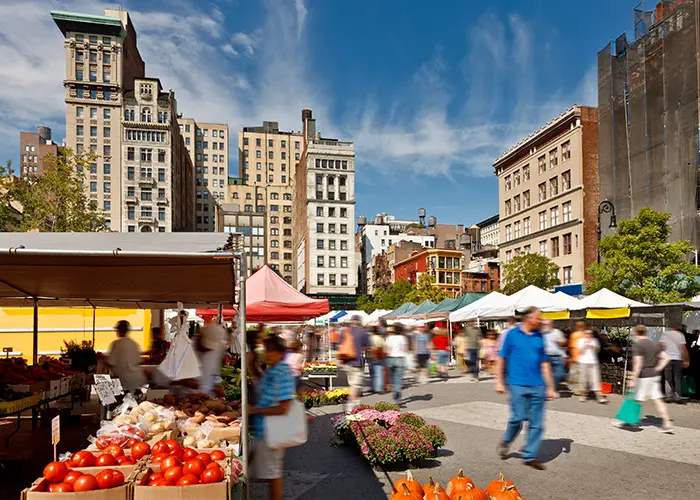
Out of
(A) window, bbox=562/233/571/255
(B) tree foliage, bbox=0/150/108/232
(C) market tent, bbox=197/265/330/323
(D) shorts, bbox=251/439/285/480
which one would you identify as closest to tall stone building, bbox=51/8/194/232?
(A) window, bbox=562/233/571/255

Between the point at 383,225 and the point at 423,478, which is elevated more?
the point at 383,225

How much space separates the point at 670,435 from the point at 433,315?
20334 mm

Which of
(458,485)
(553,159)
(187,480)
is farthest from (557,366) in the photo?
(553,159)

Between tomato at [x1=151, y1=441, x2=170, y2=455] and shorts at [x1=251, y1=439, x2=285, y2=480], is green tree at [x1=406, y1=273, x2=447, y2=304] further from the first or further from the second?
tomato at [x1=151, y1=441, x2=170, y2=455]

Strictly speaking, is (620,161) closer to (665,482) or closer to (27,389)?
(665,482)

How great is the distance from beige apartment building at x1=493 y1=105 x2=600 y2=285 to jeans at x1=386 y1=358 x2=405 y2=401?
38.0m

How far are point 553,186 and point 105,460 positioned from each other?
54181mm

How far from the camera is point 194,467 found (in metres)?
4.39

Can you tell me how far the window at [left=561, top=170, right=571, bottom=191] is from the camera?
168 ft

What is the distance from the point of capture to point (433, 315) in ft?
99.6

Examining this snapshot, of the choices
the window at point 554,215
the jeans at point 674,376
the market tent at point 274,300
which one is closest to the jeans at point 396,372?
the market tent at point 274,300

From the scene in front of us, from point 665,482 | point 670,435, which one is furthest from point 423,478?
point 670,435

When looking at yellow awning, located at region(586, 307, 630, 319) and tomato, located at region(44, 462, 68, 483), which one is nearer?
tomato, located at region(44, 462, 68, 483)

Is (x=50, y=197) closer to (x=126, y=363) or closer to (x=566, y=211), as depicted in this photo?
(x=126, y=363)
